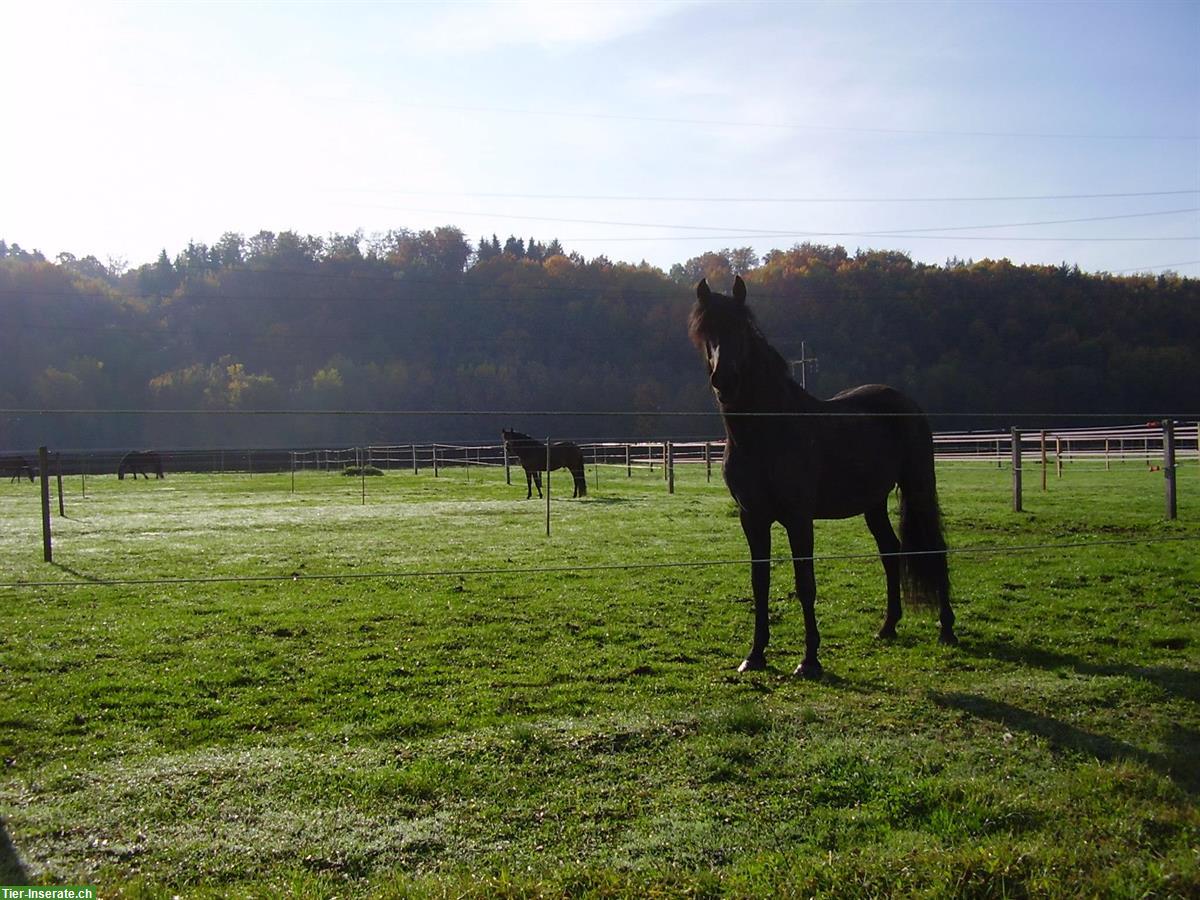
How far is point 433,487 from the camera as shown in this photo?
24.1 metres

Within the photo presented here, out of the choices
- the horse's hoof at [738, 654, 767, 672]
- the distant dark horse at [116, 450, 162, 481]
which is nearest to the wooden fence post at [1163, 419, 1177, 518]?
the horse's hoof at [738, 654, 767, 672]

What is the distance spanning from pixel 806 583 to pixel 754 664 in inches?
23.5

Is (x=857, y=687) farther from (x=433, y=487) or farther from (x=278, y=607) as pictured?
(x=433, y=487)

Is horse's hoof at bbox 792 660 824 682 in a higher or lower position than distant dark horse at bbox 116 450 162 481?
lower

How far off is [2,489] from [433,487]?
14.8 meters

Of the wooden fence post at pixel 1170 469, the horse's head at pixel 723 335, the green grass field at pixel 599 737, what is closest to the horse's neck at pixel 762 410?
the horse's head at pixel 723 335

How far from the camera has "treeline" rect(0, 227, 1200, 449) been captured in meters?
49.5

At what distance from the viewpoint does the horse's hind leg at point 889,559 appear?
6461 millimetres

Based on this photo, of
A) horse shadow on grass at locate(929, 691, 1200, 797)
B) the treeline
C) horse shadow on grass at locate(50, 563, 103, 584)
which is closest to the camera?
horse shadow on grass at locate(929, 691, 1200, 797)

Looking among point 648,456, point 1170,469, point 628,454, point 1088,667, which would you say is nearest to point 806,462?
point 1088,667

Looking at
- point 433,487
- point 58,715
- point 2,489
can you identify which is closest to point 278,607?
point 58,715

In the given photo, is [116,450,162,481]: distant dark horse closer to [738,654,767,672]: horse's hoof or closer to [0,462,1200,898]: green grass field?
[0,462,1200,898]: green grass field

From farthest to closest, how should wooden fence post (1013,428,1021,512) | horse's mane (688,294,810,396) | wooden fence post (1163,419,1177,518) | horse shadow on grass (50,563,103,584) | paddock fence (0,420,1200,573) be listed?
paddock fence (0,420,1200,573) → wooden fence post (1013,428,1021,512) → wooden fence post (1163,419,1177,518) → horse shadow on grass (50,563,103,584) → horse's mane (688,294,810,396)

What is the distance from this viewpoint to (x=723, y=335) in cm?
527
